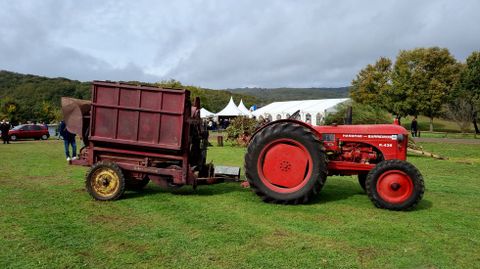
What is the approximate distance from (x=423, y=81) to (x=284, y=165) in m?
44.9

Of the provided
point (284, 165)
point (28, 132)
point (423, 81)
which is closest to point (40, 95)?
point (28, 132)

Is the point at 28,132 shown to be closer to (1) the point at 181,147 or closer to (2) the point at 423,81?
(1) the point at 181,147

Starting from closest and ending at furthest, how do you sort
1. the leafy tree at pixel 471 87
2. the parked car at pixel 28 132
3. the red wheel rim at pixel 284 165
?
the red wheel rim at pixel 284 165
the parked car at pixel 28 132
the leafy tree at pixel 471 87

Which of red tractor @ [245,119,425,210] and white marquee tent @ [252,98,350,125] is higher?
white marquee tent @ [252,98,350,125]

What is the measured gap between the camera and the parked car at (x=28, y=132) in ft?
105

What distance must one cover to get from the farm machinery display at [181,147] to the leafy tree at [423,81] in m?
41.4

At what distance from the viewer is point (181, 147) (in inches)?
304

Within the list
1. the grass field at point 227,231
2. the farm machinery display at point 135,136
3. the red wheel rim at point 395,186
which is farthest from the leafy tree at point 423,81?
the farm machinery display at point 135,136

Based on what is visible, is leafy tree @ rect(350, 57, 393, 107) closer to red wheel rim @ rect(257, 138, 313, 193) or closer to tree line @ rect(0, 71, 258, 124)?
tree line @ rect(0, 71, 258, 124)

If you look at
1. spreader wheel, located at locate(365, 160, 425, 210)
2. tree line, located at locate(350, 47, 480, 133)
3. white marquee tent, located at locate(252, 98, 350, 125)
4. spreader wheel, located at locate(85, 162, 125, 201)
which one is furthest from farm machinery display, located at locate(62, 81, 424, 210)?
tree line, located at locate(350, 47, 480, 133)

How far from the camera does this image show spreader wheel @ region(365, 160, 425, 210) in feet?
23.1

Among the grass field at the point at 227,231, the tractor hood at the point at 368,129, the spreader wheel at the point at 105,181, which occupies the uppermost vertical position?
A: the tractor hood at the point at 368,129

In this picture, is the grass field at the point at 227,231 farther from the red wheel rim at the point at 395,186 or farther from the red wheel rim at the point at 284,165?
the red wheel rim at the point at 284,165

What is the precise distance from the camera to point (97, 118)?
7863mm
